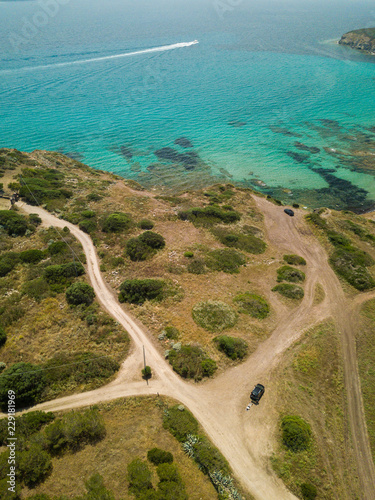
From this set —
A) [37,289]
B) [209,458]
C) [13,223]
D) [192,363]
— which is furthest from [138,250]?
[209,458]

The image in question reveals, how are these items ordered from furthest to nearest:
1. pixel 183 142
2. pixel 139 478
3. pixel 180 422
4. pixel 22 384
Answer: pixel 183 142 < pixel 22 384 < pixel 180 422 < pixel 139 478

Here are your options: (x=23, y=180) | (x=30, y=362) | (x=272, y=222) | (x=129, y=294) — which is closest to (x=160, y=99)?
(x=23, y=180)

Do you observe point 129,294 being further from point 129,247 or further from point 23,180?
point 23,180

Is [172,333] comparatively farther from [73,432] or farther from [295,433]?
[295,433]

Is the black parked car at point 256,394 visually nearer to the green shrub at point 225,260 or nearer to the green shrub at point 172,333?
the green shrub at point 172,333

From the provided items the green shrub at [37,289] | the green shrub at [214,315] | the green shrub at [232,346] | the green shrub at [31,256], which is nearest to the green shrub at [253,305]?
the green shrub at [214,315]
